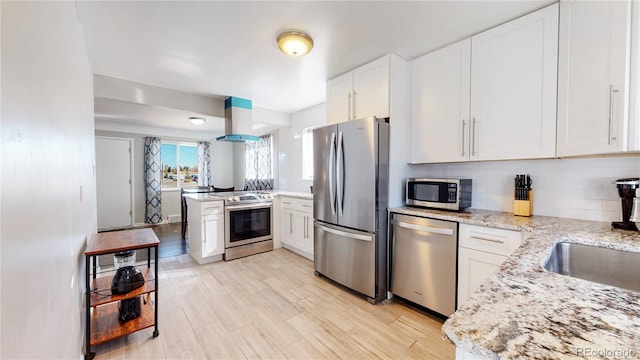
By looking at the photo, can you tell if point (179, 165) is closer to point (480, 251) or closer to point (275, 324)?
point (275, 324)

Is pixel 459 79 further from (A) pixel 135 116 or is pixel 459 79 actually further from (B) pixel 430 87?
(A) pixel 135 116

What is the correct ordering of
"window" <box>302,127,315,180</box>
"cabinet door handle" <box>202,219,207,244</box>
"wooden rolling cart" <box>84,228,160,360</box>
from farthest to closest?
1. "window" <box>302,127,315,180</box>
2. "cabinet door handle" <box>202,219,207,244</box>
3. "wooden rolling cart" <box>84,228,160,360</box>

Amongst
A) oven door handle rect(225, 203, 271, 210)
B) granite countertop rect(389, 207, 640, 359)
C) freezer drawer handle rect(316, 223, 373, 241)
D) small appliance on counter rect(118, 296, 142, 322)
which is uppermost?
granite countertop rect(389, 207, 640, 359)

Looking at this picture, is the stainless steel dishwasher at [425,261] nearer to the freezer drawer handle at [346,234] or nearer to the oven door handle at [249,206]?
the freezer drawer handle at [346,234]

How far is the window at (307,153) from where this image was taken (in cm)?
433

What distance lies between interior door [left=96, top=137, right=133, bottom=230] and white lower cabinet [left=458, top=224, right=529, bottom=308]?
6.58 metres

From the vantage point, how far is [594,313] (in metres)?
0.58

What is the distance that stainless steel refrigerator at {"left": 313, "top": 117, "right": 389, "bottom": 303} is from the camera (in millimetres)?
2256

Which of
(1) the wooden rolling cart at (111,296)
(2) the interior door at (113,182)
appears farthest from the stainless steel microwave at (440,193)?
(2) the interior door at (113,182)

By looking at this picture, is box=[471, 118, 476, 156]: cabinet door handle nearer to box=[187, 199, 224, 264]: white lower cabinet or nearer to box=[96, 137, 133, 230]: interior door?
box=[187, 199, 224, 264]: white lower cabinet

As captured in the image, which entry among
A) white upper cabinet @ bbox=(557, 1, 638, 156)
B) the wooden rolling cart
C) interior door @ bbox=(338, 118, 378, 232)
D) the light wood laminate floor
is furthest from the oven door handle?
white upper cabinet @ bbox=(557, 1, 638, 156)

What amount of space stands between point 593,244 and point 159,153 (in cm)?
700

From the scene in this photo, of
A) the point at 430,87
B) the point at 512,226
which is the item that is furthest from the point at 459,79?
the point at 512,226

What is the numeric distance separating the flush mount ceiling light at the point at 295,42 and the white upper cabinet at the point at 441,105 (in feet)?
3.64
